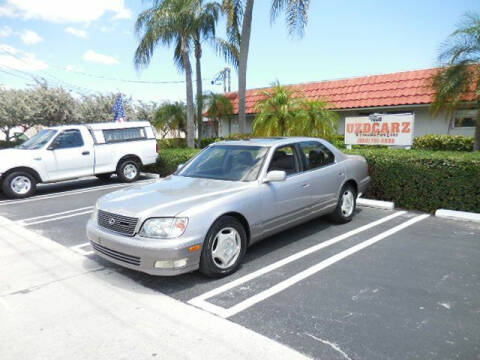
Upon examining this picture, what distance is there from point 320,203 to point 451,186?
2.85 metres

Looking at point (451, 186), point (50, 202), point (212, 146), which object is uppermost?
point (212, 146)

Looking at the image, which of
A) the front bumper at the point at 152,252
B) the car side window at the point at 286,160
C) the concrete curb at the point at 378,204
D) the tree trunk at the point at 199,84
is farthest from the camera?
the tree trunk at the point at 199,84

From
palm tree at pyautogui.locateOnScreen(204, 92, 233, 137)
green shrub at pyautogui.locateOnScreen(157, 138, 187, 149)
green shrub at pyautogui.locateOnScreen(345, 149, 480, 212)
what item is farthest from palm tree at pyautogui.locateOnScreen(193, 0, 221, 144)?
green shrub at pyautogui.locateOnScreen(345, 149, 480, 212)

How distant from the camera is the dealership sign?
8.59m

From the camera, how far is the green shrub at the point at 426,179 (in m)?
6.28

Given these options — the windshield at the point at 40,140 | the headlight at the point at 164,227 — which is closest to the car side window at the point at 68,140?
the windshield at the point at 40,140

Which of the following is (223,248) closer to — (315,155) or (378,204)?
(315,155)

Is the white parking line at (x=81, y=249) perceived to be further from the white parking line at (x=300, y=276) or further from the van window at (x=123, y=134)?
the van window at (x=123, y=134)

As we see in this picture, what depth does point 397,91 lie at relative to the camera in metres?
14.1

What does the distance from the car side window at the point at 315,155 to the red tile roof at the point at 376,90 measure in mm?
7208

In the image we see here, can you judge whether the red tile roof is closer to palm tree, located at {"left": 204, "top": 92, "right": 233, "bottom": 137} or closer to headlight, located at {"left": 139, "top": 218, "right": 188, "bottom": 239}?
palm tree, located at {"left": 204, "top": 92, "right": 233, "bottom": 137}

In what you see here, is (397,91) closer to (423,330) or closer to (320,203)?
(320,203)

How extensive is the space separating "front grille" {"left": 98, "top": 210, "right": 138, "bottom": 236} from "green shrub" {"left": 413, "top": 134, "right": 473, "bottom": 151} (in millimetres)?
11622

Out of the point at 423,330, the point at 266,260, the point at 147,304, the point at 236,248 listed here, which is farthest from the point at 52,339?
the point at 423,330
